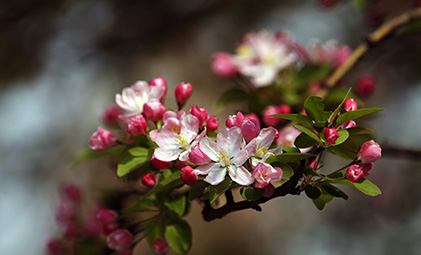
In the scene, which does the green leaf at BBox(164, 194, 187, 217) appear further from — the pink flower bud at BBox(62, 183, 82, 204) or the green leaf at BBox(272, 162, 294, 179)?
the pink flower bud at BBox(62, 183, 82, 204)

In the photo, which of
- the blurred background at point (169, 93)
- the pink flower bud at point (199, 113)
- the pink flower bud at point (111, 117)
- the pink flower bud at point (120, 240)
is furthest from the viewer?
the blurred background at point (169, 93)

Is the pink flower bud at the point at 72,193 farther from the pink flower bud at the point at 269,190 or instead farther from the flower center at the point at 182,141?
the pink flower bud at the point at 269,190

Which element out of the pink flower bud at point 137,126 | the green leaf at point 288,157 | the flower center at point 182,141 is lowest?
the green leaf at point 288,157

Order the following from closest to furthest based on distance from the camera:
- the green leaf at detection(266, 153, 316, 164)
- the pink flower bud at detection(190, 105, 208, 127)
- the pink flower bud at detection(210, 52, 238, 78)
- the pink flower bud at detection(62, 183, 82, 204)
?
1. the green leaf at detection(266, 153, 316, 164)
2. the pink flower bud at detection(190, 105, 208, 127)
3. the pink flower bud at detection(210, 52, 238, 78)
4. the pink flower bud at detection(62, 183, 82, 204)

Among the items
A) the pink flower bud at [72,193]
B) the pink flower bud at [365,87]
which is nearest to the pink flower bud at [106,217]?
the pink flower bud at [72,193]

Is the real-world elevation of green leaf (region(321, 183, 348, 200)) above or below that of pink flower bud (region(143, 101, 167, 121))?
below

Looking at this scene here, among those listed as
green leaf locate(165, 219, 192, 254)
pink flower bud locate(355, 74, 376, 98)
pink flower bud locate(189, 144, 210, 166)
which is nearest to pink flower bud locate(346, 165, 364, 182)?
pink flower bud locate(189, 144, 210, 166)
